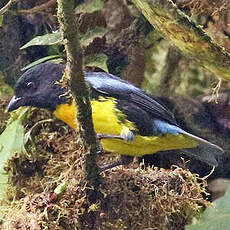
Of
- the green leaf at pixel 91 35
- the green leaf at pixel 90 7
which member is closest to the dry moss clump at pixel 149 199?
the green leaf at pixel 91 35

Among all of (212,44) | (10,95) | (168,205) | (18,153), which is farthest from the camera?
(10,95)

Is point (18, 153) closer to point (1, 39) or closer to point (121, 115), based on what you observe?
point (121, 115)

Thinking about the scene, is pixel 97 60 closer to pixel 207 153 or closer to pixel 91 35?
pixel 91 35

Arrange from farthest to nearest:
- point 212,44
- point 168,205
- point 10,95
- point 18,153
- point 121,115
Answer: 1. point 10,95
2. point 18,153
3. point 121,115
4. point 168,205
5. point 212,44

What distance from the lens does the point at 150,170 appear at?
9.77ft

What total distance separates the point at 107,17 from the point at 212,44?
1.34m

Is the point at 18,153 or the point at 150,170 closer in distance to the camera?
the point at 150,170

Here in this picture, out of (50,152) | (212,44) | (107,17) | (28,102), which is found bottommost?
(50,152)

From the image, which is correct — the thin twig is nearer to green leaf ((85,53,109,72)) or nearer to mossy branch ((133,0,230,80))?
green leaf ((85,53,109,72))

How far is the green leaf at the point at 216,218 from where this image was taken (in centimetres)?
261

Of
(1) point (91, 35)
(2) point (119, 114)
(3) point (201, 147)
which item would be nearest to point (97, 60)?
(1) point (91, 35)

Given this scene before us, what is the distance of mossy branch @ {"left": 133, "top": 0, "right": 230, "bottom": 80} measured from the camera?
2439 mm

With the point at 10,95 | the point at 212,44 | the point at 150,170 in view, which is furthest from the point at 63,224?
the point at 10,95

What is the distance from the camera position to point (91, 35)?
140 inches
